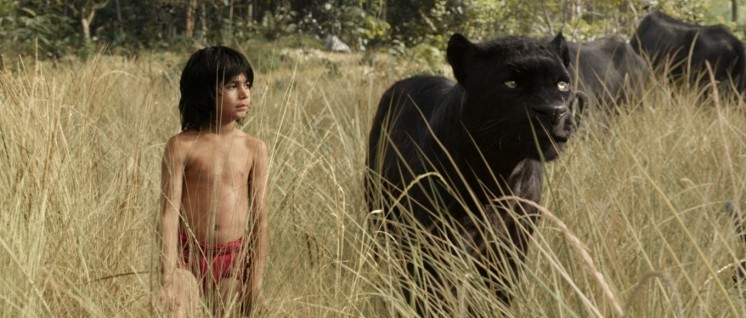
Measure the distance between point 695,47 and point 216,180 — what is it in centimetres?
802

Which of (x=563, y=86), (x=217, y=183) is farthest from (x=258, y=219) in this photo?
(x=563, y=86)

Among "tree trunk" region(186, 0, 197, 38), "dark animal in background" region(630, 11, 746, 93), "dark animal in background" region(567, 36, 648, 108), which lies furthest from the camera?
"tree trunk" region(186, 0, 197, 38)

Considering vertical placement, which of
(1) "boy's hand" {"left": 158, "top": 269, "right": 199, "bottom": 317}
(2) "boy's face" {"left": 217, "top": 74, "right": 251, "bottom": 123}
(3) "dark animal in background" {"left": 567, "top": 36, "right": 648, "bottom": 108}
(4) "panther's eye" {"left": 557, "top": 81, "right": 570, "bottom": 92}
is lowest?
(3) "dark animal in background" {"left": 567, "top": 36, "right": 648, "bottom": 108}

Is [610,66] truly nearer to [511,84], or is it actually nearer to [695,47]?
[695,47]

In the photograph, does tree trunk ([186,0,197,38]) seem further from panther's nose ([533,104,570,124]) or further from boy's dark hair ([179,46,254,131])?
panther's nose ([533,104,570,124])

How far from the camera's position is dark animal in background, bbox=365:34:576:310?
2.97m

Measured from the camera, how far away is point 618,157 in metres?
4.20

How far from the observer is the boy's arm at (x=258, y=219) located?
311cm

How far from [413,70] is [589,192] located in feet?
21.3

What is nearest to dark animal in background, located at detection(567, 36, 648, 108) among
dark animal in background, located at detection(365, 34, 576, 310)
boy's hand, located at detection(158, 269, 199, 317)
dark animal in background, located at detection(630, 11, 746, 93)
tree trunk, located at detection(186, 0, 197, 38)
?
dark animal in background, located at detection(630, 11, 746, 93)

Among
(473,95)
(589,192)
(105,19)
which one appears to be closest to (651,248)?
(473,95)

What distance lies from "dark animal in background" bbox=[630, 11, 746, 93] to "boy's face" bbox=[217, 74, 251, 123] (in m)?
6.81

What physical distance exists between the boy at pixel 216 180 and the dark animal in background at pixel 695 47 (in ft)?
22.2

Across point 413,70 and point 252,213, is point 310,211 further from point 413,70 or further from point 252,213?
point 413,70
